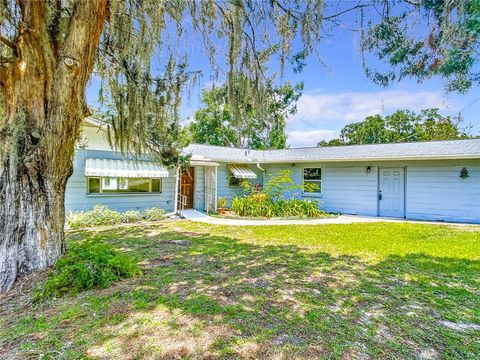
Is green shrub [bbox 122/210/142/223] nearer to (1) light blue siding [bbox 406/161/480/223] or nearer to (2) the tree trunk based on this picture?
(2) the tree trunk

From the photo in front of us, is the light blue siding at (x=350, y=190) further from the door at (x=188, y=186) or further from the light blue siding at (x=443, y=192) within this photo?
the door at (x=188, y=186)

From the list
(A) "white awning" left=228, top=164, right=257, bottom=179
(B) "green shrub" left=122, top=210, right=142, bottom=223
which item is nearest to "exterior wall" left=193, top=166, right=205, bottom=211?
(A) "white awning" left=228, top=164, right=257, bottom=179

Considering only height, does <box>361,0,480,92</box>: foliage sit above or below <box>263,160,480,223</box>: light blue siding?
above

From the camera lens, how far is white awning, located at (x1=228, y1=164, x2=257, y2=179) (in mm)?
13961

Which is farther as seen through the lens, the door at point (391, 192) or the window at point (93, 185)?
the door at point (391, 192)

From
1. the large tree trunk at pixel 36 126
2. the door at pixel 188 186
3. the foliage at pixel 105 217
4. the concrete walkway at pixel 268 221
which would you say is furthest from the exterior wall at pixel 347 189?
the large tree trunk at pixel 36 126

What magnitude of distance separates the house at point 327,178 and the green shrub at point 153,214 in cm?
84

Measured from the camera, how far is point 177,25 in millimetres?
4840

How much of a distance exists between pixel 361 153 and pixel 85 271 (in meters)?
11.6

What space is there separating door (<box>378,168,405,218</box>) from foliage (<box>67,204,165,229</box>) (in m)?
9.17

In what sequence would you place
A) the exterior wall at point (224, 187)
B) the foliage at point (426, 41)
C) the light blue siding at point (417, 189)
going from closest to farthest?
1. the foliage at point (426, 41)
2. the light blue siding at point (417, 189)
3. the exterior wall at point (224, 187)

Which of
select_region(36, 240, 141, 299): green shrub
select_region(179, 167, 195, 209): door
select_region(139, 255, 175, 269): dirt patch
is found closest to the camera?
select_region(36, 240, 141, 299): green shrub

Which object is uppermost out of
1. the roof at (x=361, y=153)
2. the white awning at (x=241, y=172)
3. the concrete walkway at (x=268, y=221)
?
the roof at (x=361, y=153)

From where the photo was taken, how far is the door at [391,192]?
11789 mm
